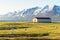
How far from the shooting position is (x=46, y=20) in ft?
493

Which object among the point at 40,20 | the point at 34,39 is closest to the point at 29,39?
the point at 34,39

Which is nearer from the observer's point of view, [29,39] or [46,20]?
[29,39]

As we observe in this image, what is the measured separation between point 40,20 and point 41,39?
10491 cm

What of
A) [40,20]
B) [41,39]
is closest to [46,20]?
[40,20]

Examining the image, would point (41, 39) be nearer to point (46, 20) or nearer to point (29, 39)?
point (29, 39)

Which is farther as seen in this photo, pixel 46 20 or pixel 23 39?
pixel 46 20

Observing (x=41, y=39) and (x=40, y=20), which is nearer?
(x=41, y=39)

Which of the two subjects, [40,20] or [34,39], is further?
[40,20]

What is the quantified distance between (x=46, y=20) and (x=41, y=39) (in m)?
106

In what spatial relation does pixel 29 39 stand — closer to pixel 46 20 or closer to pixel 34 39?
pixel 34 39

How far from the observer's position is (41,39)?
4469 centimetres

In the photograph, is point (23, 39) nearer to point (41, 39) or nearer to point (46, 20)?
point (41, 39)

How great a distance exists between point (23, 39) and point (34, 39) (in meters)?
2.57

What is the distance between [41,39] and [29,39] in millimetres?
2795
